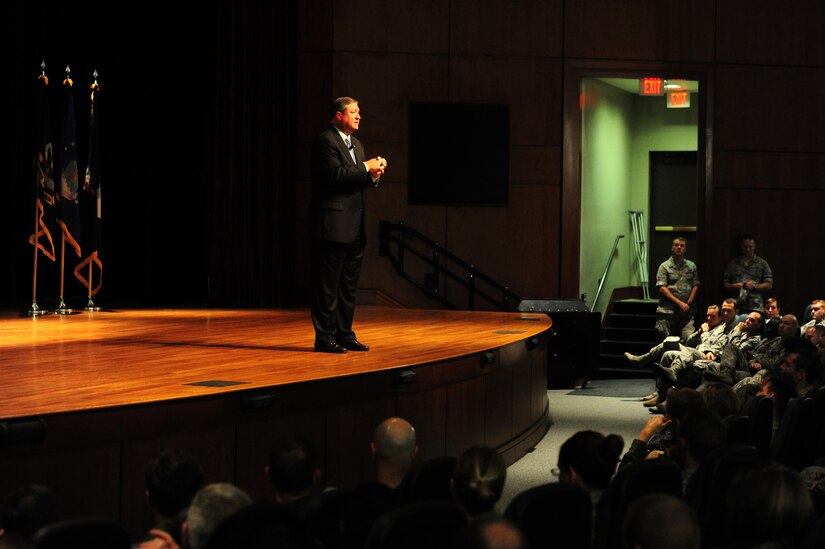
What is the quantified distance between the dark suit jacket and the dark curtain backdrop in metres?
5.81

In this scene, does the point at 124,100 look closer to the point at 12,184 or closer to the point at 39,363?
the point at 12,184

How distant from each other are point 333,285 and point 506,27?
6660 millimetres

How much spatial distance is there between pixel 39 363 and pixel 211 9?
6787mm

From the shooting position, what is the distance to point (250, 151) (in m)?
11.6

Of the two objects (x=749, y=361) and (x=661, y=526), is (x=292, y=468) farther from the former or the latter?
(x=749, y=361)

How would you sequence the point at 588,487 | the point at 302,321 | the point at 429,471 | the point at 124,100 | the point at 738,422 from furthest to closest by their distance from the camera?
1. the point at 124,100
2. the point at 302,321
3. the point at 738,422
4. the point at 588,487
5. the point at 429,471

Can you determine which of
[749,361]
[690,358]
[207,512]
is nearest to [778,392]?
[749,361]

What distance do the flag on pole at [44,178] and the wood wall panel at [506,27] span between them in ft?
13.9

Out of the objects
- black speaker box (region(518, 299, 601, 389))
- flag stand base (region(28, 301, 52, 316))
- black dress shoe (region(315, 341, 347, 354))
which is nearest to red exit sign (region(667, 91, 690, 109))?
black speaker box (region(518, 299, 601, 389))

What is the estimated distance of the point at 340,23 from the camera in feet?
38.1

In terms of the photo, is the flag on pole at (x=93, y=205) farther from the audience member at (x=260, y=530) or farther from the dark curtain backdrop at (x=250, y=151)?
the audience member at (x=260, y=530)

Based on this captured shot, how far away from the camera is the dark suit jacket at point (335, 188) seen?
5.71 m

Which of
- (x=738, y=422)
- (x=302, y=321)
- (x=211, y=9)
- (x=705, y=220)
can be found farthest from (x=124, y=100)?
(x=738, y=422)

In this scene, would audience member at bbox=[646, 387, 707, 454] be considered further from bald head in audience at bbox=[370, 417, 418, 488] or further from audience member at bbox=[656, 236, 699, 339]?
audience member at bbox=[656, 236, 699, 339]
